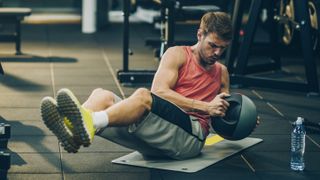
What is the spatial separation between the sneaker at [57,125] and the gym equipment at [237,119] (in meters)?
0.81

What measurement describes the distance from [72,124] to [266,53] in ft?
14.6

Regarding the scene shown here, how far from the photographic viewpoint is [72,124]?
11.6 feet

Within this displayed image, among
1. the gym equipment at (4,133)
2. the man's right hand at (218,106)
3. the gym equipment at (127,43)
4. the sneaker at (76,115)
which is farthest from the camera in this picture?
the gym equipment at (127,43)

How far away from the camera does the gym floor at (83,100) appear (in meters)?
3.98

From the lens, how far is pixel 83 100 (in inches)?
225

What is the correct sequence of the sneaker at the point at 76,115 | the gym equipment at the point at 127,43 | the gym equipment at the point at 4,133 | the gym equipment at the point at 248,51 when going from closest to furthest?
the sneaker at the point at 76,115, the gym equipment at the point at 4,133, the gym equipment at the point at 248,51, the gym equipment at the point at 127,43

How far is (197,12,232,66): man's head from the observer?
390cm

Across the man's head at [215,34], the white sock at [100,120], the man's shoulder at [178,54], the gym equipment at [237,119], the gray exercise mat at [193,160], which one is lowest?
the gray exercise mat at [193,160]

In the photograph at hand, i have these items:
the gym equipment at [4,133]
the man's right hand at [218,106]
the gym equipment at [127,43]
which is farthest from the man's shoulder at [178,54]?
the gym equipment at [127,43]

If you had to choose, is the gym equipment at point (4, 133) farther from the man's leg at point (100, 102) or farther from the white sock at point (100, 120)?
the white sock at point (100, 120)

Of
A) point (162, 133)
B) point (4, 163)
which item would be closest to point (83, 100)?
point (162, 133)

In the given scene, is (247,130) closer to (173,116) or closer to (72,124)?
(173,116)

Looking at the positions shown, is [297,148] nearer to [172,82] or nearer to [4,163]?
[172,82]

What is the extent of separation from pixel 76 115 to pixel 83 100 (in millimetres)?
2219
